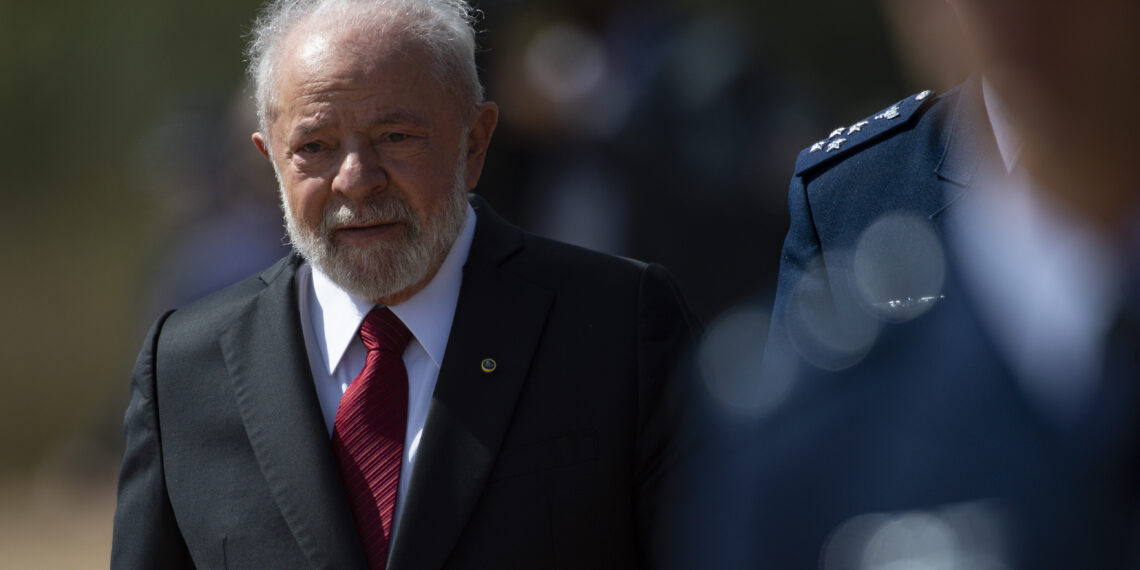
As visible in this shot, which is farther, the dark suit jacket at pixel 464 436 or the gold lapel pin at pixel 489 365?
the gold lapel pin at pixel 489 365

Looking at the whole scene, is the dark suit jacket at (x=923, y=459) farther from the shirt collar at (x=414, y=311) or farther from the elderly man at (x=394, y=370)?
the shirt collar at (x=414, y=311)

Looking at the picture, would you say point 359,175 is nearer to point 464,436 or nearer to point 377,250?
point 377,250

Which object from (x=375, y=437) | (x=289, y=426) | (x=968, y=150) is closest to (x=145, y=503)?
(x=289, y=426)

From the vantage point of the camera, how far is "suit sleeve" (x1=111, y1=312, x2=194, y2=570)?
203 cm

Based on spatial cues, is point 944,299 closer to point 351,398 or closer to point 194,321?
point 351,398

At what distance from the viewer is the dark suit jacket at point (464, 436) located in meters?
1.91

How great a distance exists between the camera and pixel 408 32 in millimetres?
2096

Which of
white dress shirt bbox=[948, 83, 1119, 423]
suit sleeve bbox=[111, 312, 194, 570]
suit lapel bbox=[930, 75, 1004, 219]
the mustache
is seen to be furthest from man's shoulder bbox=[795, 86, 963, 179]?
suit sleeve bbox=[111, 312, 194, 570]

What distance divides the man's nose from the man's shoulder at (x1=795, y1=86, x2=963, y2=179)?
769 millimetres

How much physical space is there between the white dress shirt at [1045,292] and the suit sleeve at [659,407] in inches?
50.0

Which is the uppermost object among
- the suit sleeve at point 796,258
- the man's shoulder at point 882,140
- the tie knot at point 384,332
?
the tie knot at point 384,332

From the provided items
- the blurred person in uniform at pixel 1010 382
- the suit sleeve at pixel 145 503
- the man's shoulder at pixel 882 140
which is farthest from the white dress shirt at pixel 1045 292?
the suit sleeve at pixel 145 503

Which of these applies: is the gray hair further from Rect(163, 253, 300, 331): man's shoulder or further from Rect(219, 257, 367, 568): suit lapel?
Rect(219, 257, 367, 568): suit lapel

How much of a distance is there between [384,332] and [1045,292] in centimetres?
161
